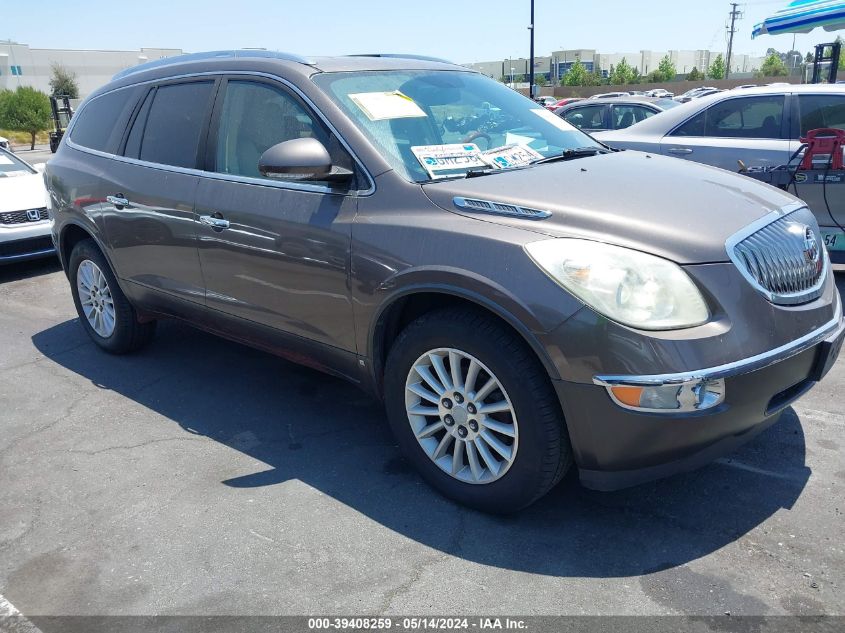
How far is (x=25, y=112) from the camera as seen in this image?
3738 centimetres

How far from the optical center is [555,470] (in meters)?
2.64

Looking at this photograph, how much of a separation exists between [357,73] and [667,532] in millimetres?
2520

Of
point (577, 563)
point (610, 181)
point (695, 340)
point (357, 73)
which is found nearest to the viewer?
point (695, 340)

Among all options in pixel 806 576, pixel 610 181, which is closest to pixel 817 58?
pixel 610 181

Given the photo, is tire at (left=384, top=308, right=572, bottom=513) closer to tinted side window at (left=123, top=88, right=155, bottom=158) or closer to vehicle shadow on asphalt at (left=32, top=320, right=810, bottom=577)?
vehicle shadow on asphalt at (left=32, top=320, right=810, bottom=577)

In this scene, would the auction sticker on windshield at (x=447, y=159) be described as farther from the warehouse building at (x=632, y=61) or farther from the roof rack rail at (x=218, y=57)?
the warehouse building at (x=632, y=61)

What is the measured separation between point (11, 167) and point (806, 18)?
1222cm

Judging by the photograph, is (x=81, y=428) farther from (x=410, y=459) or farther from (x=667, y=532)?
(x=667, y=532)

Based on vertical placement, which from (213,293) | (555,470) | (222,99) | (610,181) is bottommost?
(555,470)

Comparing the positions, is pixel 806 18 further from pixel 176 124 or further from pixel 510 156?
pixel 176 124

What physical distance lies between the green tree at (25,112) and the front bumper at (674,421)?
41121 mm

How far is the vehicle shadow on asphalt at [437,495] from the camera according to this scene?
2691 mm

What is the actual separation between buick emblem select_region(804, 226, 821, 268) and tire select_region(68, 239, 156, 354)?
12.9 ft

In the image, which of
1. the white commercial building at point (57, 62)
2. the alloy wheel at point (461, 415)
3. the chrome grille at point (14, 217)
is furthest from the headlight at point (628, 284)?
the white commercial building at point (57, 62)
